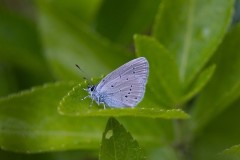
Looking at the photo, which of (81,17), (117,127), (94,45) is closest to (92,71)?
(94,45)

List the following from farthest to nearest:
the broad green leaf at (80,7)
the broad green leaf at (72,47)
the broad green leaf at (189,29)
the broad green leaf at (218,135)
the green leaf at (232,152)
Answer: the broad green leaf at (80,7), the broad green leaf at (72,47), the broad green leaf at (218,135), the broad green leaf at (189,29), the green leaf at (232,152)

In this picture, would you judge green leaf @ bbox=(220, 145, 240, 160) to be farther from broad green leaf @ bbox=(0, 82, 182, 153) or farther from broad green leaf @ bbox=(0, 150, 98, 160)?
broad green leaf @ bbox=(0, 150, 98, 160)

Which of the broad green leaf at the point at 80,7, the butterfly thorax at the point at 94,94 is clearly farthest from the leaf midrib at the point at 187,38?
the broad green leaf at the point at 80,7

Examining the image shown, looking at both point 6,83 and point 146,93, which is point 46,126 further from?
point 6,83

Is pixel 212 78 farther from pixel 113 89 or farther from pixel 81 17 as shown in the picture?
pixel 81 17

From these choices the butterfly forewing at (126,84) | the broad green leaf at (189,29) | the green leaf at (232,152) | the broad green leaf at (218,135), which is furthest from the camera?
the broad green leaf at (218,135)

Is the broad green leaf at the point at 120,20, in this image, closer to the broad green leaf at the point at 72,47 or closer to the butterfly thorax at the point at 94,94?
the broad green leaf at the point at 72,47

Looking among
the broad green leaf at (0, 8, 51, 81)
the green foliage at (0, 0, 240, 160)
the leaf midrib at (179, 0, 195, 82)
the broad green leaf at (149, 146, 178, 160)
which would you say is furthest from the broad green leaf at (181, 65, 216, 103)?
the broad green leaf at (0, 8, 51, 81)
